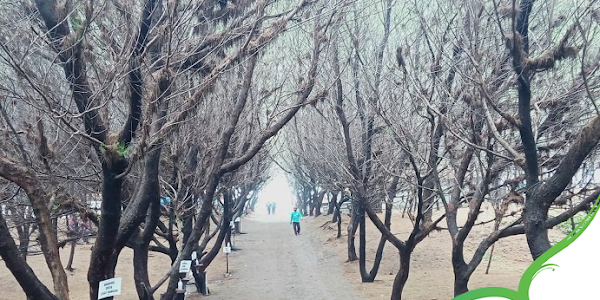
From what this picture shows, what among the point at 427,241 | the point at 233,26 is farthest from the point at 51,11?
the point at 427,241

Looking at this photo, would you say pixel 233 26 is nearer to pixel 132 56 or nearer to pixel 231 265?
pixel 132 56

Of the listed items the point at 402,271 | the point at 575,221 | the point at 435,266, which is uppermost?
the point at 575,221

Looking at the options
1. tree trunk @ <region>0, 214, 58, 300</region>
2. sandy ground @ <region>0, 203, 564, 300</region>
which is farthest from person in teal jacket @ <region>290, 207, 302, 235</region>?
tree trunk @ <region>0, 214, 58, 300</region>

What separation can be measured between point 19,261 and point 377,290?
9.99 metres

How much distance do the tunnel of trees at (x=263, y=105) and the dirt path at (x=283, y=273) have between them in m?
2.80

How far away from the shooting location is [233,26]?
6484 millimetres

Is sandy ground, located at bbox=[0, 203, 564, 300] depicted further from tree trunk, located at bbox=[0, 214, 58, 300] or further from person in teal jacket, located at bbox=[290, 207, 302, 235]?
tree trunk, located at bbox=[0, 214, 58, 300]

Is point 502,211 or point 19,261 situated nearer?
point 19,261

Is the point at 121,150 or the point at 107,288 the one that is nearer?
the point at 121,150

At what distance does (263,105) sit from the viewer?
35.0 ft

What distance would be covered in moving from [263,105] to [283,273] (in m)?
8.25

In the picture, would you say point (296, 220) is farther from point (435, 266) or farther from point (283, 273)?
point (435, 266)

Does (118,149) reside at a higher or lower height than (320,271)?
higher

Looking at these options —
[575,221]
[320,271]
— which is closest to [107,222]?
[575,221]
